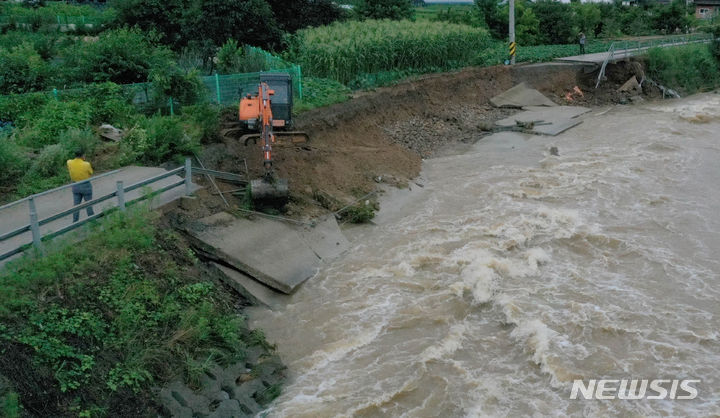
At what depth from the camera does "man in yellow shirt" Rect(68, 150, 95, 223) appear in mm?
11250

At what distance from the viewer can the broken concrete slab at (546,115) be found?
27375 millimetres

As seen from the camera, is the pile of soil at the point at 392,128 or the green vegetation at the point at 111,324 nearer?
the green vegetation at the point at 111,324

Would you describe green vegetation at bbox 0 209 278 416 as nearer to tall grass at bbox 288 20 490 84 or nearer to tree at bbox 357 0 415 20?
tall grass at bbox 288 20 490 84

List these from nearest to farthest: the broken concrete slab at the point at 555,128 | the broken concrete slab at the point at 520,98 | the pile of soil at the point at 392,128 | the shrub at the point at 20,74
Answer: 1. the pile of soil at the point at 392,128
2. the shrub at the point at 20,74
3. the broken concrete slab at the point at 555,128
4. the broken concrete slab at the point at 520,98

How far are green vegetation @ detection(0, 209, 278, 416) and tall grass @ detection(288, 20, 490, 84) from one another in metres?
15.7

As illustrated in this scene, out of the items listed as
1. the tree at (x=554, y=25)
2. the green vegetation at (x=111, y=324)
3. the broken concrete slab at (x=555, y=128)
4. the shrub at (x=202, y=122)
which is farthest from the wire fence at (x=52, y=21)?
the tree at (x=554, y=25)

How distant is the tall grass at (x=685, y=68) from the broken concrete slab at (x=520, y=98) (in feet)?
32.1

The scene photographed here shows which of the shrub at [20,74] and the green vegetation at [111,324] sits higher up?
the shrub at [20,74]

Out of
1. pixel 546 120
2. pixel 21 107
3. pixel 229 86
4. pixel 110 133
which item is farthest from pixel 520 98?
pixel 21 107

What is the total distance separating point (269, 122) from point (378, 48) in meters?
14.0

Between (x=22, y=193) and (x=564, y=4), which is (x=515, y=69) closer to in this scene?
(x=564, y=4)

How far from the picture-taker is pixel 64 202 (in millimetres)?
12336

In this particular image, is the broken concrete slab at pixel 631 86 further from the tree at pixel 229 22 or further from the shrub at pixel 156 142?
the shrub at pixel 156 142

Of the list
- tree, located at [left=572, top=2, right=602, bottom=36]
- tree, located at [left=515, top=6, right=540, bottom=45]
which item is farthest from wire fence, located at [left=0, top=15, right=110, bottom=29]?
tree, located at [left=572, top=2, right=602, bottom=36]
